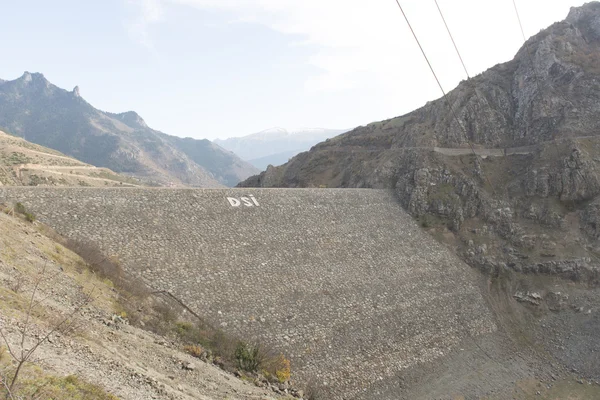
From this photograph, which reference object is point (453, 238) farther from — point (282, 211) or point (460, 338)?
point (282, 211)

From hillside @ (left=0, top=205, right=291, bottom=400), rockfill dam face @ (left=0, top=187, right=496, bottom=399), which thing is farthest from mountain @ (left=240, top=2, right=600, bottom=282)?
hillside @ (left=0, top=205, right=291, bottom=400)

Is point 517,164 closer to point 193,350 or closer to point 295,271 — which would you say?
point 295,271

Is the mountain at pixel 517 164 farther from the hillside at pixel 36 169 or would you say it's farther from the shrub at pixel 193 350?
the hillside at pixel 36 169

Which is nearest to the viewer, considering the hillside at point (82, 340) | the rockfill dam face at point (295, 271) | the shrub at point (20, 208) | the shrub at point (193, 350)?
the hillside at point (82, 340)

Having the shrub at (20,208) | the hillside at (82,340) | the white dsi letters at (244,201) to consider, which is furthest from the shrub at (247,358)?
the shrub at (20,208)

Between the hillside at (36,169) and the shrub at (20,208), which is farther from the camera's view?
the hillside at (36,169)

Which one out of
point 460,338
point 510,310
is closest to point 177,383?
point 460,338

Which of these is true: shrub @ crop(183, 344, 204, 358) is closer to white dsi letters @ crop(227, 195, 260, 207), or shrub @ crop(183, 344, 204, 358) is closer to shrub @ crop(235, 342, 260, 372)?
shrub @ crop(235, 342, 260, 372)
